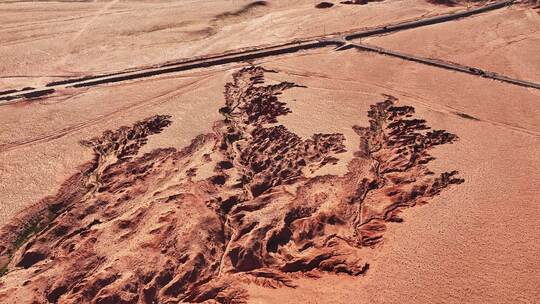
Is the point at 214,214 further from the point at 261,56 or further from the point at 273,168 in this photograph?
the point at 261,56

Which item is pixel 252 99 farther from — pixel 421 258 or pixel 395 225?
pixel 421 258

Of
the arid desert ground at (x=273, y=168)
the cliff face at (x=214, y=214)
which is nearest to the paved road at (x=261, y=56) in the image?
the arid desert ground at (x=273, y=168)

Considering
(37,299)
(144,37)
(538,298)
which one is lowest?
(538,298)

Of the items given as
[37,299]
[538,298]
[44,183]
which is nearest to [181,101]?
[44,183]

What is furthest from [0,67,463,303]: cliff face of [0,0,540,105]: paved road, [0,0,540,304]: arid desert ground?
[0,0,540,105]: paved road

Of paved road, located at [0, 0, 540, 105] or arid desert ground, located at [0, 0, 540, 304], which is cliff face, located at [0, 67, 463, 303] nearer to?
arid desert ground, located at [0, 0, 540, 304]

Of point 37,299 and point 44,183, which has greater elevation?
point 44,183

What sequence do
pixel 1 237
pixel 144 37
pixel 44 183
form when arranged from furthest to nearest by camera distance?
pixel 144 37 → pixel 44 183 → pixel 1 237
